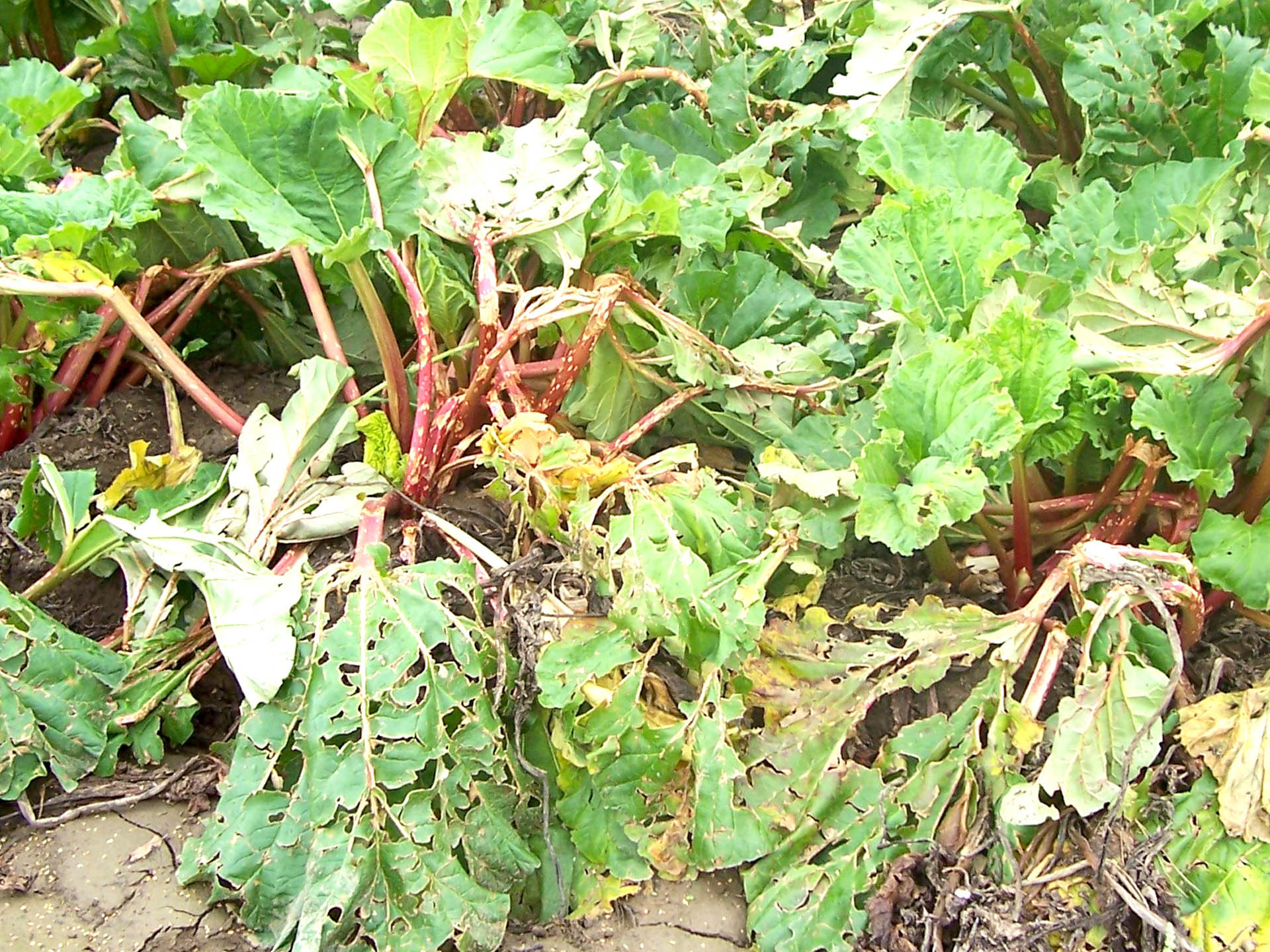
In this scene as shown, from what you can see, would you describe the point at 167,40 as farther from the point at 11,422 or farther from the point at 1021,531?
the point at 1021,531

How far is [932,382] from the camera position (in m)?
1.51

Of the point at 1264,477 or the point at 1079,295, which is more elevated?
the point at 1079,295

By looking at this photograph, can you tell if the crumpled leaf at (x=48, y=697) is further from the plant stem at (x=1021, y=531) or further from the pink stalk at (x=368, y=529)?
the plant stem at (x=1021, y=531)

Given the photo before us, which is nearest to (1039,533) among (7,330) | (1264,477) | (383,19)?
(1264,477)

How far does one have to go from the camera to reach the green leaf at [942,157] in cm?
181

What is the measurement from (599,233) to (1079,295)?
0.80 m

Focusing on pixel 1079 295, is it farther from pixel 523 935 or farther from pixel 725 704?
pixel 523 935

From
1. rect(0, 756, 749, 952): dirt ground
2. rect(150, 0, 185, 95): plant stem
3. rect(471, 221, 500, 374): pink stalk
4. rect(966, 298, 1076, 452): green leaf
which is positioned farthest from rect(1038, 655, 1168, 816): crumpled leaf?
rect(150, 0, 185, 95): plant stem

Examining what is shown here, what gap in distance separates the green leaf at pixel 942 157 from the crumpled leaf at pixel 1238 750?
861mm

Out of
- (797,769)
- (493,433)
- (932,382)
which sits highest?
(932,382)

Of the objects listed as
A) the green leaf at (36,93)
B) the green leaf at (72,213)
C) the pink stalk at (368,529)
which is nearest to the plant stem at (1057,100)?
the pink stalk at (368,529)

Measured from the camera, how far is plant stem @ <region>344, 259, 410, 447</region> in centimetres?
185

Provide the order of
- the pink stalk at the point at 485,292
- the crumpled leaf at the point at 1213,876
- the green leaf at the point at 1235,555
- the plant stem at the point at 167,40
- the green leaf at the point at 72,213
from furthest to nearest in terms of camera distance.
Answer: the plant stem at the point at 167,40, the pink stalk at the point at 485,292, the green leaf at the point at 72,213, the green leaf at the point at 1235,555, the crumpled leaf at the point at 1213,876

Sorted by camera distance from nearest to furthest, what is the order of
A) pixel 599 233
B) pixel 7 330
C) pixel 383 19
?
1. pixel 383 19
2. pixel 599 233
3. pixel 7 330
